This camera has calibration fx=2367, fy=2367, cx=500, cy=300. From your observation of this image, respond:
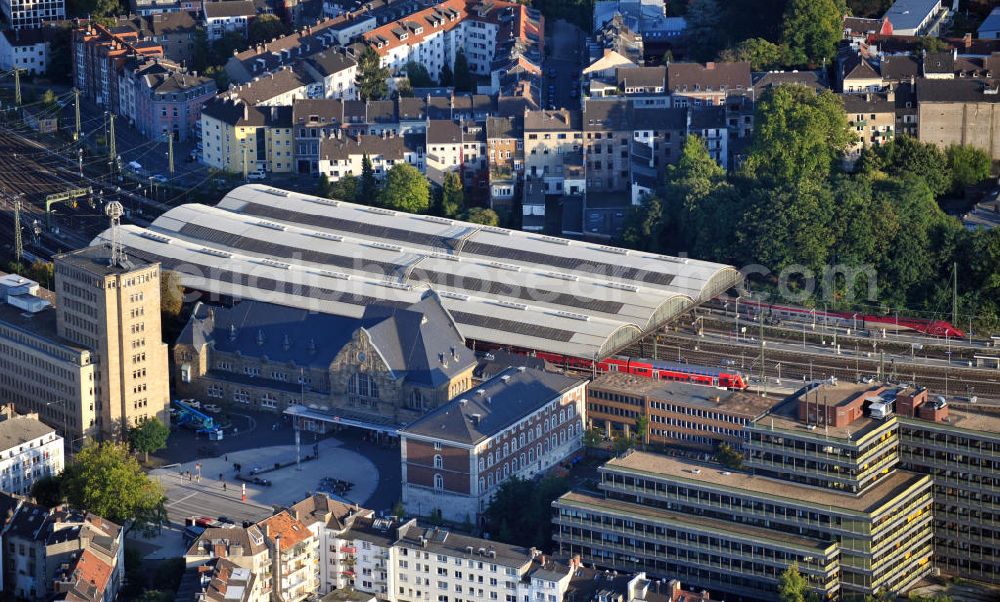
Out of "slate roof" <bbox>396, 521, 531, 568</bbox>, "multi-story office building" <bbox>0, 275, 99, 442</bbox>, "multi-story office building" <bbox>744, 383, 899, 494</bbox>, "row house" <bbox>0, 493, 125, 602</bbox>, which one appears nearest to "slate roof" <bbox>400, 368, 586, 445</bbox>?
"slate roof" <bbox>396, 521, 531, 568</bbox>

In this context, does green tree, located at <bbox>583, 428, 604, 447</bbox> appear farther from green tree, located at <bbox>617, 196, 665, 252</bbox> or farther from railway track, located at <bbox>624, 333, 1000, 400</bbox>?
green tree, located at <bbox>617, 196, 665, 252</bbox>

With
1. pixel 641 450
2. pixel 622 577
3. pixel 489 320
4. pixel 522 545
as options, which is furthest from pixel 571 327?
pixel 622 577

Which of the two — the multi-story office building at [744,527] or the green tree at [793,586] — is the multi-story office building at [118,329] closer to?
the multi-story office building at [744,527]

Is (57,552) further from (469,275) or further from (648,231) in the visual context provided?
(648,231)

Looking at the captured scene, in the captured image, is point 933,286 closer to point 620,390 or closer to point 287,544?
point 620,390

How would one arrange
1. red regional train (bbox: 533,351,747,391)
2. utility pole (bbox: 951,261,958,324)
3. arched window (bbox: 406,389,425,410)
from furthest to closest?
utility pole (bbox: 951,261,958,324) < red regional train (bbox: 533,351,747,391) < arched window (bbox: 406,389,425,410)

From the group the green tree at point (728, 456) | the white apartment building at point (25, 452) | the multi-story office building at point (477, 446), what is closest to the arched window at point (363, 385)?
the multi-story office building at point (477, 446)
